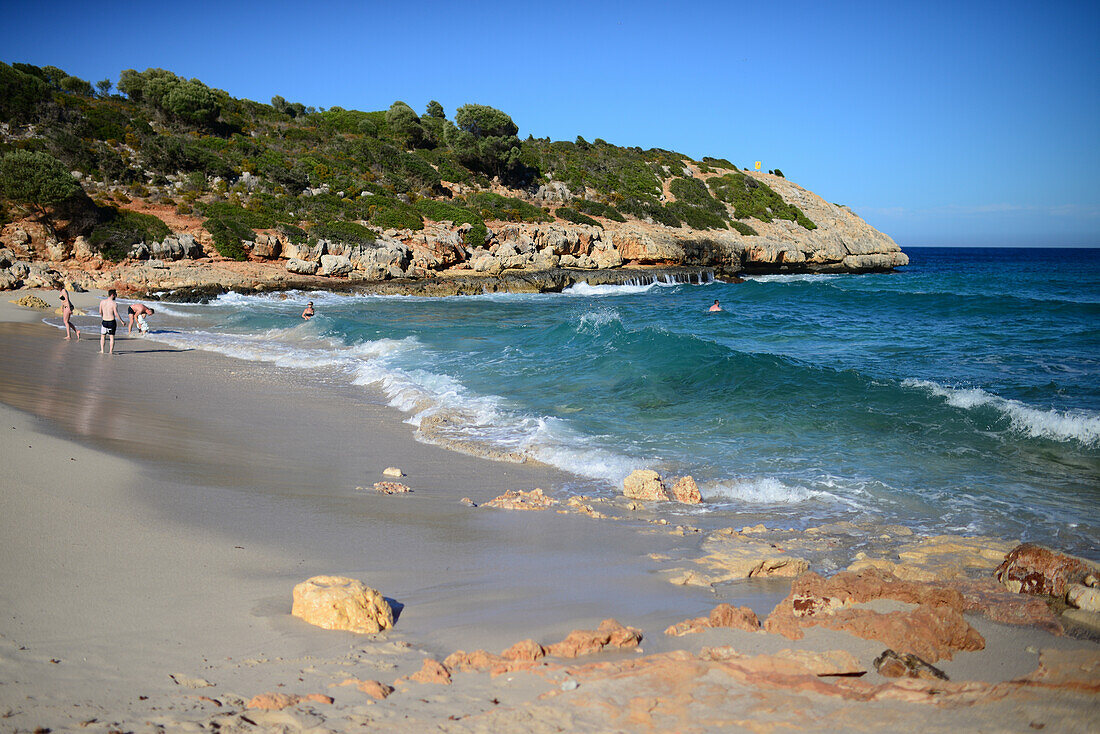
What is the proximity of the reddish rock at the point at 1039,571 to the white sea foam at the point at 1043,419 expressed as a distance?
5418 millimetres

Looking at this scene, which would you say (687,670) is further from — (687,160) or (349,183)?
(687,160)

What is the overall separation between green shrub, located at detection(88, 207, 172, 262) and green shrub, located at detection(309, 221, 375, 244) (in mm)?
6694

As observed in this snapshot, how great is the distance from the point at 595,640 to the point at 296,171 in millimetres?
42120

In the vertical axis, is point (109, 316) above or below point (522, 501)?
above

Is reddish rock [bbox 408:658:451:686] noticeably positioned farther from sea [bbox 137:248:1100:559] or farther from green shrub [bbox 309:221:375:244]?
green shrub [bbox 309:221:375:244]

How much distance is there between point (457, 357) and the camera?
15414 millimetres

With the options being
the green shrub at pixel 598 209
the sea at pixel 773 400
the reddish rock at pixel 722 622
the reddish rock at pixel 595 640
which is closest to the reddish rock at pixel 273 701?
the reddish rock at pixel 595 640

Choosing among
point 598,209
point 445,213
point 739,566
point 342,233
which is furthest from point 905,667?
point 598,209

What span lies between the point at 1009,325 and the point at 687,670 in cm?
2303

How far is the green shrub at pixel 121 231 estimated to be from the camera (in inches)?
1122

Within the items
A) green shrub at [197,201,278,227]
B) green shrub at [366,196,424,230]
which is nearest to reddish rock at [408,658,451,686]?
green shrub at [197,201,278,227]

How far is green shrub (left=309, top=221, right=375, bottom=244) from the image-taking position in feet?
110

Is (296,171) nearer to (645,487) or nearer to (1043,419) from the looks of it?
(645,487)

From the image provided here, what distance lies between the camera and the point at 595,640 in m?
3.38
